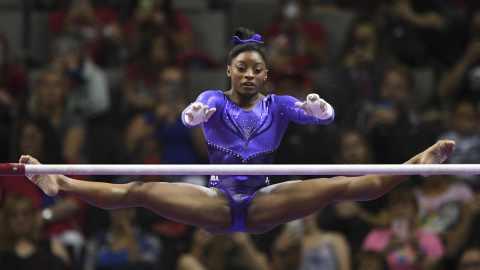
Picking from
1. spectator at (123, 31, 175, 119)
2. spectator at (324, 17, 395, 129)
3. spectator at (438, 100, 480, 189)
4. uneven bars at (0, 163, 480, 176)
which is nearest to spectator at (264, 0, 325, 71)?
spectator at (324, 17, 395, 129)

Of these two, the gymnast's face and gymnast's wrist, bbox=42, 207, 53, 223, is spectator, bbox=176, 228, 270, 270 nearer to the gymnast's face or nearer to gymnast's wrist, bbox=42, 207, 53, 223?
gymnast's wrist, bbox=42, 207, 53, 223

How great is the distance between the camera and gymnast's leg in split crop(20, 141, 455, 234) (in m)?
4.51

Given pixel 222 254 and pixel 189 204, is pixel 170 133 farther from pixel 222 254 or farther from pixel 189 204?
pixel 189 204

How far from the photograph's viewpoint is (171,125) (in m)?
6.74

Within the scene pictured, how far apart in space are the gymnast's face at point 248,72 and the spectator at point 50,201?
2367 mm

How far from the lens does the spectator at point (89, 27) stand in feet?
25.5

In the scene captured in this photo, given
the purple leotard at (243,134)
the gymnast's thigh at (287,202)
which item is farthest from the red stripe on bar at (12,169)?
the gymnast's thigh at (287,202)

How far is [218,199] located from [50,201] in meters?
2.55

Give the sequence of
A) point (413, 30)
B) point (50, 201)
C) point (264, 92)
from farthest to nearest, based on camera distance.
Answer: point (413, 30)
point (50, 201)
point (264, 92)

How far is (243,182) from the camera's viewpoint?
4.72 m

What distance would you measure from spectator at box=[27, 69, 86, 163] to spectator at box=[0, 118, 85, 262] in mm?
182

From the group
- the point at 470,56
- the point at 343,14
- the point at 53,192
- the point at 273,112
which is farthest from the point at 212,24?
the point at 53,192

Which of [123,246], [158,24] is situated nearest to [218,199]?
[123,246]

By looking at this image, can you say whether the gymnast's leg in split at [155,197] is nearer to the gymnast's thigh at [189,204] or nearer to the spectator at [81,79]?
the gymnast's thigh at [189,204]
